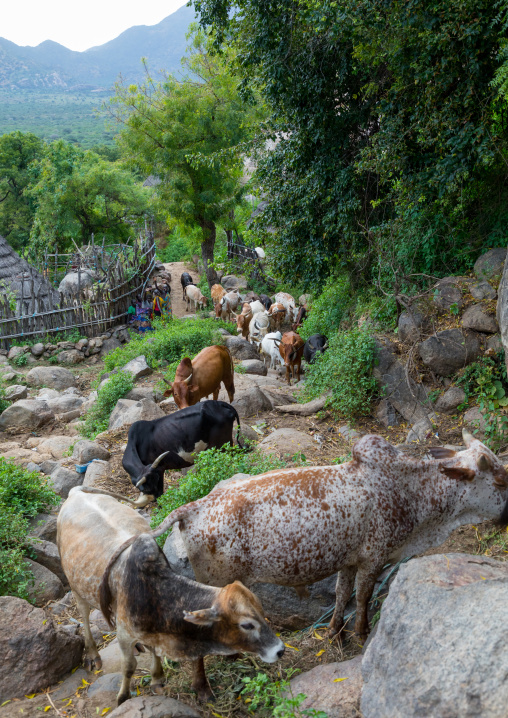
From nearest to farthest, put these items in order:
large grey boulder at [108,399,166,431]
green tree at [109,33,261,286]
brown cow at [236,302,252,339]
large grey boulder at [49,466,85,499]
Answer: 1. large grey boulder at [49,466,85,499]
2. large grey boulder at [108,399,166,431]
3. brown cow at [236,302,252,339]
4. green tree at [109,33,261,286]

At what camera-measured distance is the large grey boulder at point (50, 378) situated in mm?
13281

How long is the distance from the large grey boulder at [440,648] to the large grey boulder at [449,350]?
15.3 feet

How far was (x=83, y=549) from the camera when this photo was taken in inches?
162

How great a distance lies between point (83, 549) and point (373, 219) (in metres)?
7.99

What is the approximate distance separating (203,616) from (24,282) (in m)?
16.7

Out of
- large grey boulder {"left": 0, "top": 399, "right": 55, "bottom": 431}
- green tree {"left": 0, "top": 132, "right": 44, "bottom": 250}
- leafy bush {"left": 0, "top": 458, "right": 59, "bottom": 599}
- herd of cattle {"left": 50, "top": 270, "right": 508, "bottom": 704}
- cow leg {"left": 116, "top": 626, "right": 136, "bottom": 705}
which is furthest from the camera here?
green tree {"left": 0, "top": 132, "right": 44, "bottom": 250}

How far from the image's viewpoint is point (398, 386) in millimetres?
7875

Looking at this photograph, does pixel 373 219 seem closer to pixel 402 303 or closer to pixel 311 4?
pixel 402 303

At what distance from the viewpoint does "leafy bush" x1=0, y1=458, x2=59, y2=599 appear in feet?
15.0

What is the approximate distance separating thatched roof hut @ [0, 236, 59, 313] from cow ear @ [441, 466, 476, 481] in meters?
13.3

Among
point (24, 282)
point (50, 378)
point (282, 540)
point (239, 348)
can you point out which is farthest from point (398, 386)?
point (24, 282)

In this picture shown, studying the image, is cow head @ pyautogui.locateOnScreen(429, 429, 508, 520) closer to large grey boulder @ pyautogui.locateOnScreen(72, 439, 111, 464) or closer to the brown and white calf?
the brown and white calf

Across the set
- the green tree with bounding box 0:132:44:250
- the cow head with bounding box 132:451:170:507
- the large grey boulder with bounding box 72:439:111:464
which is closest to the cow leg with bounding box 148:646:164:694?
the cow head with bounding box 132:451:170:507

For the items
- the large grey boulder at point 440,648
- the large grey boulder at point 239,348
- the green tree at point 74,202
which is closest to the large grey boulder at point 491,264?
the large grey boulder at point 440,648
